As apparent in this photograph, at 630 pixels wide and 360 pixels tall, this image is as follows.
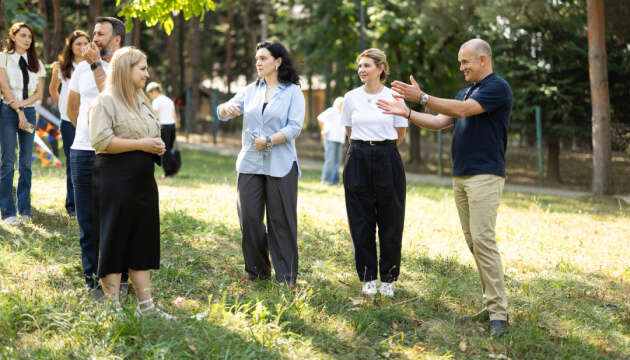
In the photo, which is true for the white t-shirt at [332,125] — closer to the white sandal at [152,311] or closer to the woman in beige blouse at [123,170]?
the woman in beige blouse at [123,170]

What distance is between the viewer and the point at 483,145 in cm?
457

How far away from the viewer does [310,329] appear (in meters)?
4.34

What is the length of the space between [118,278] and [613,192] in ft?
45.6

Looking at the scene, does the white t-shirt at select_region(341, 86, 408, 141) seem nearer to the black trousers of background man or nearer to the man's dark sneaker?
the black trousers of background man

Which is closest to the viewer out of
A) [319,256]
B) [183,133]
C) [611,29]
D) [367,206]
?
[367,206]

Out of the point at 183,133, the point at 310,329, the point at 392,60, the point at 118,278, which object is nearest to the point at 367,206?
the point at 310,329

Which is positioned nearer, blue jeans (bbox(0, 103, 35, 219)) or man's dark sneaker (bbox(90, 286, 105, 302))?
man's dark sneaker (bbox(90, 286, 105, 302))

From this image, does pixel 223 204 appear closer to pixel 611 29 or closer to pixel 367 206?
pixel 367 206

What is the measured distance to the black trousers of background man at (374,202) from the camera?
17.3 ft

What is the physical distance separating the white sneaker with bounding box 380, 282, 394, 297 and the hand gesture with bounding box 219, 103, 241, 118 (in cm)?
208

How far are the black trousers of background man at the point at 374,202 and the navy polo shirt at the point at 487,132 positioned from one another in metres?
0.81

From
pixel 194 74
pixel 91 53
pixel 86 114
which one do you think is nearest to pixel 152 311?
pixel 86 114

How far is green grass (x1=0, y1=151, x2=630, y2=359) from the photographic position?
12.4ft

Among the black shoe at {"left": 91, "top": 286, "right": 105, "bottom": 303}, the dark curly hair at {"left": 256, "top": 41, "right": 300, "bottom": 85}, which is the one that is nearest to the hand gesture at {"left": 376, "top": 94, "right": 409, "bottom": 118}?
the dark curly hair at {"left": 256, "top": 41, "right": 300, "bottom": 85}
